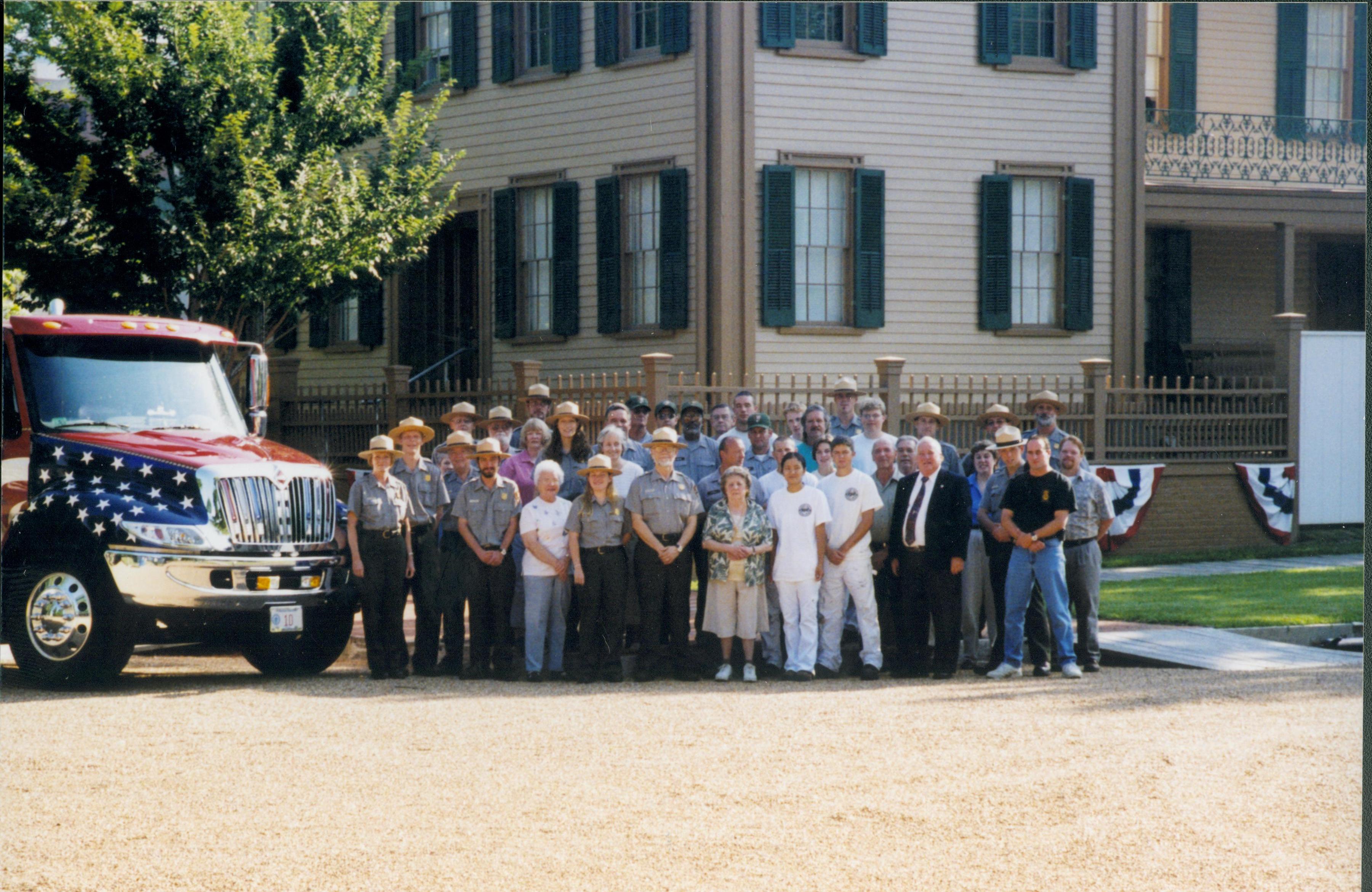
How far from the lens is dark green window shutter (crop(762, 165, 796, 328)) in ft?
62.6

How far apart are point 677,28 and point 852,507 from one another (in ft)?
29.4

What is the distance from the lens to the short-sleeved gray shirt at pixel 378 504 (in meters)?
11.8

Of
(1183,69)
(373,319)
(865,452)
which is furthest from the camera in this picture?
(373,319)

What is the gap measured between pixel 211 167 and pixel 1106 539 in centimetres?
1133

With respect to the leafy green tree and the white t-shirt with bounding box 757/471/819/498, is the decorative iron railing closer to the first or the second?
the leafy green tree

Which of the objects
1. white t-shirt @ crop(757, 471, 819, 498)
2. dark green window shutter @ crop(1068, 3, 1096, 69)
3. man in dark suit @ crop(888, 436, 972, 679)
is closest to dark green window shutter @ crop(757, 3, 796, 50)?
dark green window shutter @ crop(1068, 3, 1096, 69)

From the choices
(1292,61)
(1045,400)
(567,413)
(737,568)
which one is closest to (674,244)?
(1045,400)

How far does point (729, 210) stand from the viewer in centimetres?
1891

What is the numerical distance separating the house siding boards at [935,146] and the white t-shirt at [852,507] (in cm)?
704

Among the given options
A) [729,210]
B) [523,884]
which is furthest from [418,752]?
[729,210]

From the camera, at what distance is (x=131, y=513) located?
36.1 ft

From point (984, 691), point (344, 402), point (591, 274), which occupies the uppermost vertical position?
point (591, 274)

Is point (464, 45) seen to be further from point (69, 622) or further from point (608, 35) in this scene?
point (69, 622)

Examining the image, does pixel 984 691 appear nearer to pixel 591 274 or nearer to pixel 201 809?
pixel 201 809
